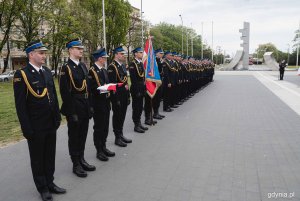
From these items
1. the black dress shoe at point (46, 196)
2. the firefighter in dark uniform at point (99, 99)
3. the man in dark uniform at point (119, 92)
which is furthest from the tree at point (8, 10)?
the black dress shoe at point (46, 196)

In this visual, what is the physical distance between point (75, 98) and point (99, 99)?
79 cm

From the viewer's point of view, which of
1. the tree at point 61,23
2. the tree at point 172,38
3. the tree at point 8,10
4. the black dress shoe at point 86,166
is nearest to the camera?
the black dress shoe at point 86,166

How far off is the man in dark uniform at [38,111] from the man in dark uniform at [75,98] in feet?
1.21

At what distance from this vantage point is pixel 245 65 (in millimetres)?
50906

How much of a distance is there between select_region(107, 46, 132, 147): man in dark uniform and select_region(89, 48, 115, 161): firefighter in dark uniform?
2.26 feet

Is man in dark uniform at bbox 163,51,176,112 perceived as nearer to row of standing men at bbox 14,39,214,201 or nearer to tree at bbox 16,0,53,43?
row of standing men at bbox 14,39,214,201

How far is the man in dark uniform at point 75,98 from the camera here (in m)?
4.24

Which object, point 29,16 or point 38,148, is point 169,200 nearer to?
point 38,148

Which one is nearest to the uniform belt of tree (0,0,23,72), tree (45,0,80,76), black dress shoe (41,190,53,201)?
black dress shoe (41,190,53,201)

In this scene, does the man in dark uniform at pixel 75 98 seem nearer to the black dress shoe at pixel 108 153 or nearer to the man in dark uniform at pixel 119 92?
the black dress shoe at pixel 108 153

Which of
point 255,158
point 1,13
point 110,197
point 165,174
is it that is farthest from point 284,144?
point 1,13

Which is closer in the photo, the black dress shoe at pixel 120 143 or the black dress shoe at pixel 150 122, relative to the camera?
the black dress shoe at pixel 120 143

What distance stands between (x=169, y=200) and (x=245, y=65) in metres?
50.4

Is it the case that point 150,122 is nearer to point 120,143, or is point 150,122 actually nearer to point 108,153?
point 120,143
